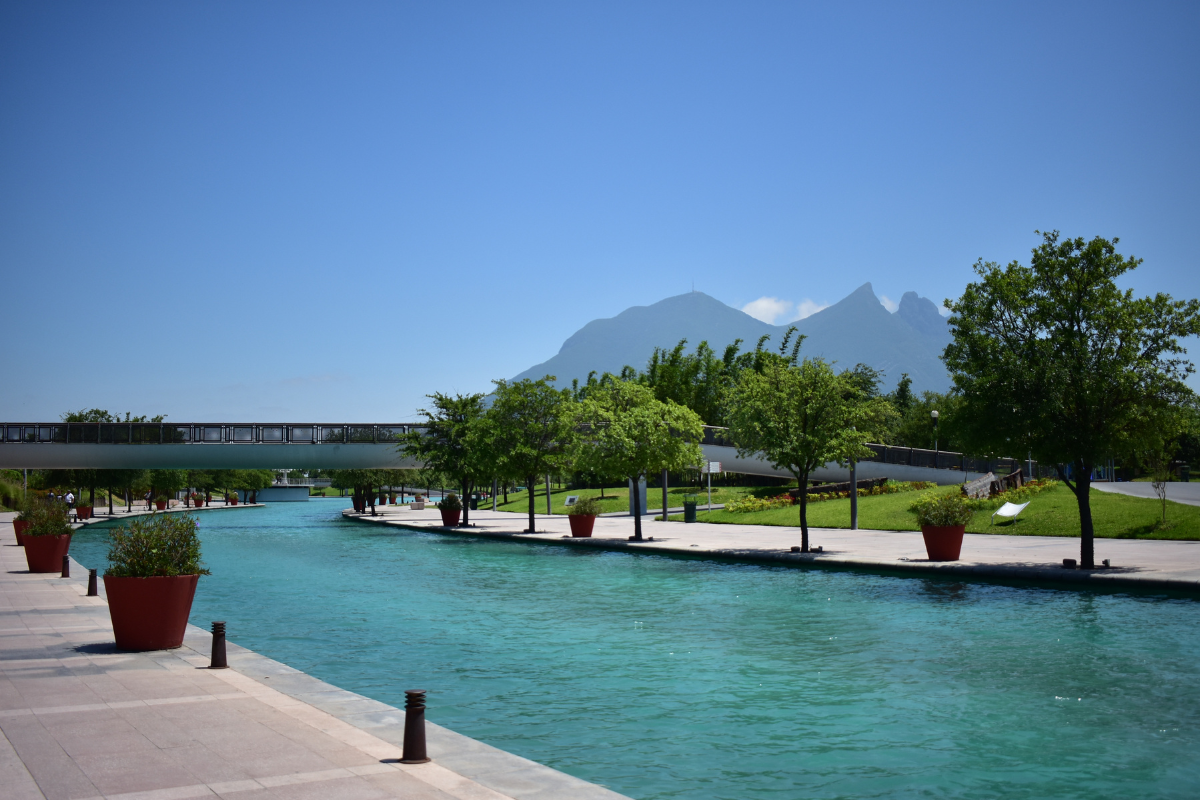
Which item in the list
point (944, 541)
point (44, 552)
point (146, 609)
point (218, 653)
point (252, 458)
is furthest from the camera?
point (252, 458)

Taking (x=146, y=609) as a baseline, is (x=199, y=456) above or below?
above

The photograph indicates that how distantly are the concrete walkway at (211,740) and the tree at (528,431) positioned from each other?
3014 cm

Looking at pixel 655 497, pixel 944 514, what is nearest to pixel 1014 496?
pixel 944 514

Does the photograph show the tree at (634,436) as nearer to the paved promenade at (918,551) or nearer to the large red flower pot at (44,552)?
the paved promenade at (918,551)

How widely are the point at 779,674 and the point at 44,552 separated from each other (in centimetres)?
1963

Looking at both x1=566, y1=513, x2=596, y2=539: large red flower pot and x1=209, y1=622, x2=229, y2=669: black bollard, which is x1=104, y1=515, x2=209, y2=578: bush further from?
x1=566, y1=513, x2=596, y2=539: large red flower pot

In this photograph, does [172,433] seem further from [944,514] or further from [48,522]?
[944,514]

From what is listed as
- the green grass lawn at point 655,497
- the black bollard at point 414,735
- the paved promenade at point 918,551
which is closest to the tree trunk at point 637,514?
the paved promenade at point 918,551

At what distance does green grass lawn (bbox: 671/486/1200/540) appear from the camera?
95.2 feet

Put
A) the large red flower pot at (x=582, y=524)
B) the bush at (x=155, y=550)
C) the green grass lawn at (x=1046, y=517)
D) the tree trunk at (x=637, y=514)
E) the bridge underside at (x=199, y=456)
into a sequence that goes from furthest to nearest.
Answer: the bridge underside at (x=199, y=456), the large red flower pot at (x=582, y=524), the tree trunk at (x=637, y=514), the green grass lawn at (x=1046, y=517), the bush at (x=155, y=550)

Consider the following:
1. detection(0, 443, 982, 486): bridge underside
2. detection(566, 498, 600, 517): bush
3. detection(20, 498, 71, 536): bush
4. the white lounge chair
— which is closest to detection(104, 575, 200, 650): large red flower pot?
detection(20, 498, 71, 536): bush

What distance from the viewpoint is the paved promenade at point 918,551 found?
19734mm

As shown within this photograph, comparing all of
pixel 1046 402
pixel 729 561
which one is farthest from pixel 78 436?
pixel 1046 402

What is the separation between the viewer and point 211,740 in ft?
24.7
